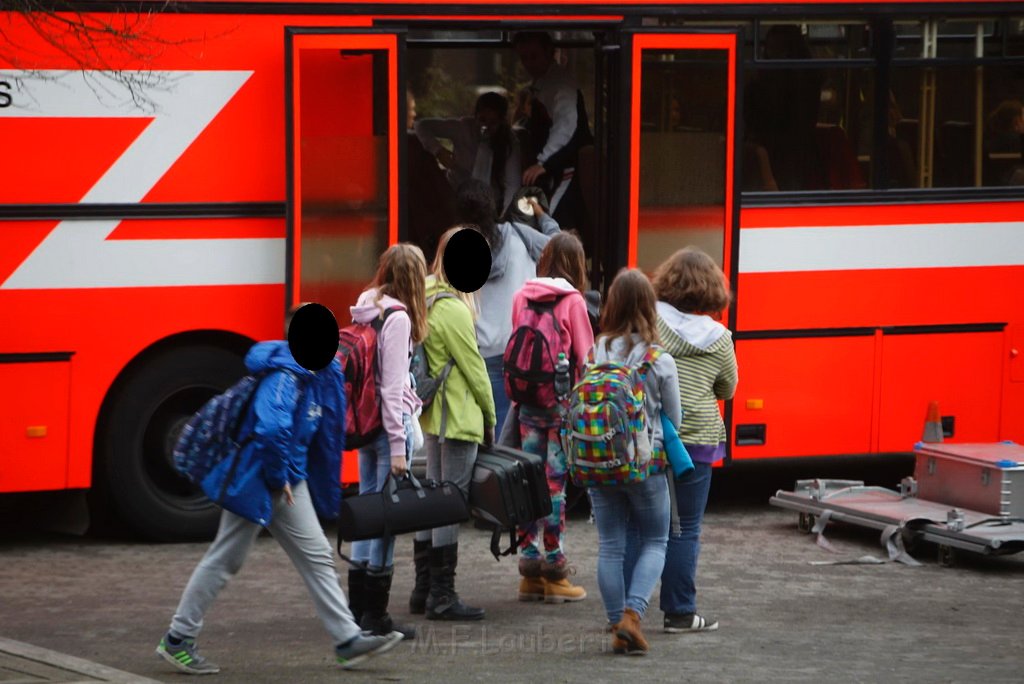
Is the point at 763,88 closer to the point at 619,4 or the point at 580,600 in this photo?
the point at 619,4

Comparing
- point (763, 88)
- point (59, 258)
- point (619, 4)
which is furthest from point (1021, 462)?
point (59, 258)

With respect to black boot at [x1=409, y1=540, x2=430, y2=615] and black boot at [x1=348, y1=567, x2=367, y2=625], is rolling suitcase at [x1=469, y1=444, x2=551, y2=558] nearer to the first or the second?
black boot at [x1=409, y1=540, x2=430, y2=615]

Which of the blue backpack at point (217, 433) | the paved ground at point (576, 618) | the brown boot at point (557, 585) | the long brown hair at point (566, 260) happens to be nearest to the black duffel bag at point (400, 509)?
the paved ground at point (576, 618)

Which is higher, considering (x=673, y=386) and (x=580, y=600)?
(x=673, y=386)

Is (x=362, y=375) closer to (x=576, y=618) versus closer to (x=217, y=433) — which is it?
(x=217, y=433)

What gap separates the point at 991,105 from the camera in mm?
10469

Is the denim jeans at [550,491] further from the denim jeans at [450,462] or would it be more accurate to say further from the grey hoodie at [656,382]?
the grey hoodie at [656,382]

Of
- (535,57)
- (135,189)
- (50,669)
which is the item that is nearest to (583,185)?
(535,57)

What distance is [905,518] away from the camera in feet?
30.4

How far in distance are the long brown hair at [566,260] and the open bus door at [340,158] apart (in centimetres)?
148

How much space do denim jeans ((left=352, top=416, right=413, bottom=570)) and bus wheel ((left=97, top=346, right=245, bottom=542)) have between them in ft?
7.20

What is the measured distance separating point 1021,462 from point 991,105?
A: 7.58ft

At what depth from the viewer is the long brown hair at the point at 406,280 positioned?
741 cm

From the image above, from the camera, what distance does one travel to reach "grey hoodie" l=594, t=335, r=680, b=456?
23.6 ft
